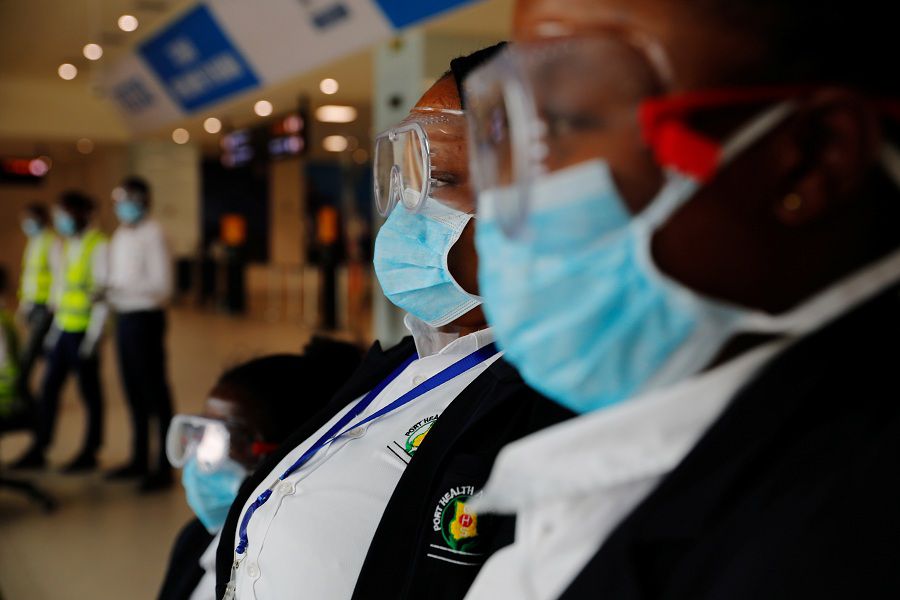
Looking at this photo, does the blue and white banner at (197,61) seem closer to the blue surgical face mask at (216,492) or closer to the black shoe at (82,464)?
the black shoe at (82,464)

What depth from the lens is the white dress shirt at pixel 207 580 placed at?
191cm

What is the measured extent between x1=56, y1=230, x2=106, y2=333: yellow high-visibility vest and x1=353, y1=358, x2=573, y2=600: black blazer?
186 inches

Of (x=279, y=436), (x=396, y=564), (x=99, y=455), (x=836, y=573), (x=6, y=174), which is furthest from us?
(x=6, y=174)

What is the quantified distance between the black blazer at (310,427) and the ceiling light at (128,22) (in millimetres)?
8705

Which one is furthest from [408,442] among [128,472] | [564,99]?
[128,472]

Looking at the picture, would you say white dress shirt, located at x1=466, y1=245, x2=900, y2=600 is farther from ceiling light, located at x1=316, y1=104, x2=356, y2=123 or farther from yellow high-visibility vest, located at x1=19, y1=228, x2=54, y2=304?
ceiling light, located at x1=316, y1=104, x2=356, y2=123

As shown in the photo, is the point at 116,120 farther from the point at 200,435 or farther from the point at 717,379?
the point at 717,379

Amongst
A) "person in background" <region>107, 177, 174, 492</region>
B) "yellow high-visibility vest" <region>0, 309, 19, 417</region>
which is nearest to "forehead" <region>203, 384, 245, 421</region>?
"yellow high-visibility vest" <region>0, 309, 19, 417</region>

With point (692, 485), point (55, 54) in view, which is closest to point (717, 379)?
point (692, 485)

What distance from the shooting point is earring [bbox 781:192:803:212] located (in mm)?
700

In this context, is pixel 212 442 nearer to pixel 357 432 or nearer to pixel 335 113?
pixel 357 432

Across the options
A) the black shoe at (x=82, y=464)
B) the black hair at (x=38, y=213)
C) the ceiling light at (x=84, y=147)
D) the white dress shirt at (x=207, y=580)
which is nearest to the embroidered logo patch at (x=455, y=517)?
the white dress shirt at (x=207, y=580)

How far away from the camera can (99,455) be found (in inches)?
228

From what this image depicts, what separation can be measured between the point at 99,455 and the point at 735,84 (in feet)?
19.0
